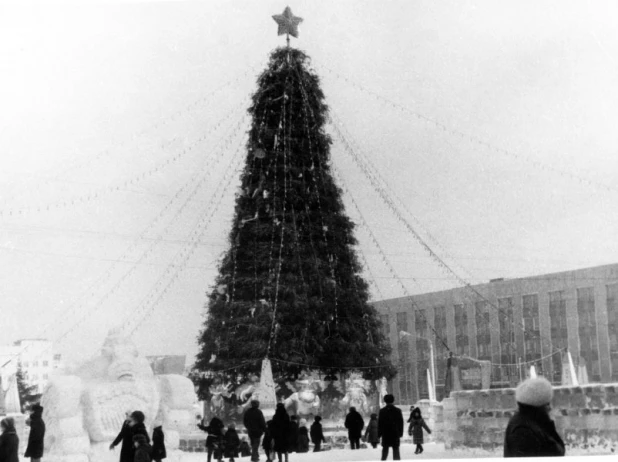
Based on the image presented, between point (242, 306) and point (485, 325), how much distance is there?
21861mm

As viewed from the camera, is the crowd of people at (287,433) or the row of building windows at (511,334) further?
the row of building windows at (511,334)

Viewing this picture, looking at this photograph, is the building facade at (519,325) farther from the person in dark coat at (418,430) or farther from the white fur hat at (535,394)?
the white fur hat at (535,394)

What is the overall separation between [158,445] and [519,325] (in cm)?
2597

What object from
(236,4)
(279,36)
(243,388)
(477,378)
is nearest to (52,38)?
(236,4)

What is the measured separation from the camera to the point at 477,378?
133ft

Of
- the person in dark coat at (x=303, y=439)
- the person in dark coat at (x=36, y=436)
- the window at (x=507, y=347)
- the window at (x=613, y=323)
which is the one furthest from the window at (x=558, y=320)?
the person in dark coat at (x=36, y=436)

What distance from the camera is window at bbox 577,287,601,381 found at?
3225 cm

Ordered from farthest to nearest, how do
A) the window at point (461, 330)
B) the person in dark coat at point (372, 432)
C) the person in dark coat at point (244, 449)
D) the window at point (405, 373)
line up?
the window at point (405, 373) → the window at point (461, 330) → the person in dark coat at point (372, 432) → the person in dark coat at point (244, 449)

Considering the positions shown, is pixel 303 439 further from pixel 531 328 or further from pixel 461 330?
pixel 461 330

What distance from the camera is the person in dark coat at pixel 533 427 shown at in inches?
211

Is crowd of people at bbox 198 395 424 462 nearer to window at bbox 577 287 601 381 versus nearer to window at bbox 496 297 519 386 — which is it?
window at bbox 577 287 601 381

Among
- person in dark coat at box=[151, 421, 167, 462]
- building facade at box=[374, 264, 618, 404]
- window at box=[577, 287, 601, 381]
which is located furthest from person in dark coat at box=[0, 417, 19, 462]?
window at box=[577, 287, 601, 381]

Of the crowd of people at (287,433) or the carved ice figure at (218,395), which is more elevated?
the carved ice figure at (218,395)

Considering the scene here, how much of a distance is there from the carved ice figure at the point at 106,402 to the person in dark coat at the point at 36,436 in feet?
1.47
